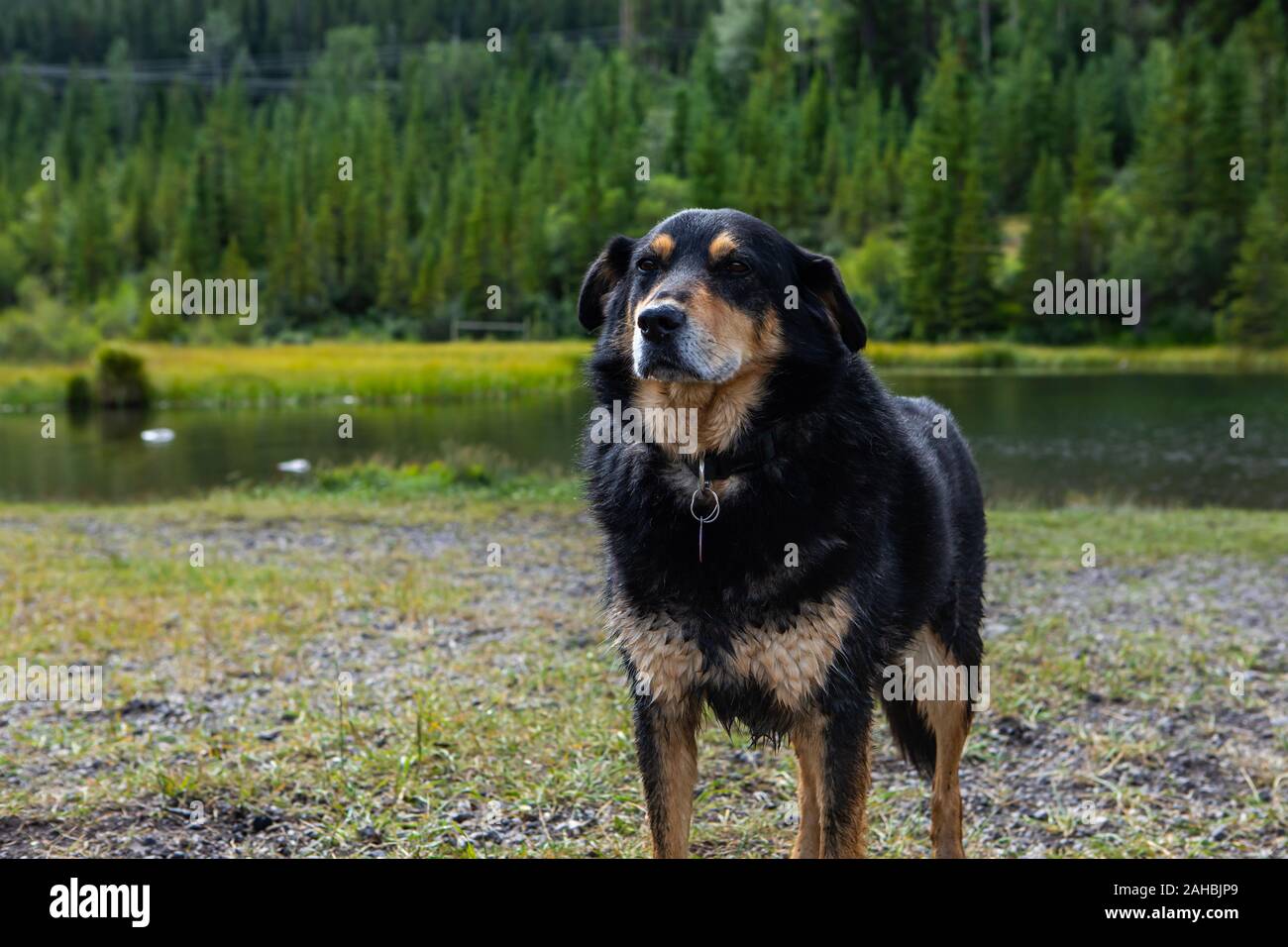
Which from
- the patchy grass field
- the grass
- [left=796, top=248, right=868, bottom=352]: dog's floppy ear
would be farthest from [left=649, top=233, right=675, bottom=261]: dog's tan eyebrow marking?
the grass

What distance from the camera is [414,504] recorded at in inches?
727

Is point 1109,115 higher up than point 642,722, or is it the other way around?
point 1109,115

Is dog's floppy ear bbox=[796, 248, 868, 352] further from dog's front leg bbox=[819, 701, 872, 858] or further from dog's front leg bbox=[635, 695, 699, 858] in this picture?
dog's front leg bbox=[635, 695, 699, 858]

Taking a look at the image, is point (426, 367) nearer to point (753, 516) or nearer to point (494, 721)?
point (494, 721)

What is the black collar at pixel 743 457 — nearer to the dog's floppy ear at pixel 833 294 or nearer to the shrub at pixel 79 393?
the dog's floppy ear at pixel 833 294

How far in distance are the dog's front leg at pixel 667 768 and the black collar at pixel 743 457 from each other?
83 cm

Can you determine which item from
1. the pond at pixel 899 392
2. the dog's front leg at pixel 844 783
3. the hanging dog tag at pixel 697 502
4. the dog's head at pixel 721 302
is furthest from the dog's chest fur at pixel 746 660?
the pond at pixel 899 392

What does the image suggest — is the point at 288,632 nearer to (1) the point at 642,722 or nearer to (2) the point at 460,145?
(1) the point at 642,722

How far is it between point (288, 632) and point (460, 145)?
358ft

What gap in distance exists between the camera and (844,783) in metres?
3.94

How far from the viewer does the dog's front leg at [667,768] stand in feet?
13.0

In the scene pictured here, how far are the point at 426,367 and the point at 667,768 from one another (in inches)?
1739

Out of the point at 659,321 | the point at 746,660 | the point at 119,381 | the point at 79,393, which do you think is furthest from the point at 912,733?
the point at 79,393

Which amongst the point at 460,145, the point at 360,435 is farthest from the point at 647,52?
the point at 360,435
